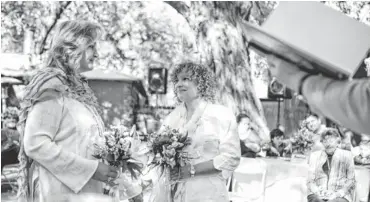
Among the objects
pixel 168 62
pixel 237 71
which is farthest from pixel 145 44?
pixel 237 71

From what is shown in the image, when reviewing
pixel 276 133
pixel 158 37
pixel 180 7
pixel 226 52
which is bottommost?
pixel 276 133

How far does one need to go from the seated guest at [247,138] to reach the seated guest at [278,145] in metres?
0.18

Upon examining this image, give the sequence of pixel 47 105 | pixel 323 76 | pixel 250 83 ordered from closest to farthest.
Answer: pixel 323 76, pixel 47 105, pixel 250 83

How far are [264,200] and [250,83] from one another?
95.4 inches

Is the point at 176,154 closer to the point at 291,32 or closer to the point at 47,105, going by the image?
the point at 47,105

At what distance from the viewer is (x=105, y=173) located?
2.27 m

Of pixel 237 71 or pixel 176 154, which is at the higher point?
pixel 237 71

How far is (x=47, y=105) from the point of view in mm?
2213

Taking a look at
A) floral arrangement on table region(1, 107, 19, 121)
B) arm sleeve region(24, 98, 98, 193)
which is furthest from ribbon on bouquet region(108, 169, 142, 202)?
floral arrangement on table region(1, 107, 19, 121)

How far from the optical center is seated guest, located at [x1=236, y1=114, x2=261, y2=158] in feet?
21.9

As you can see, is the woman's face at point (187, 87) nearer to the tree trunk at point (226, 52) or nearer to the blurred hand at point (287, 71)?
the blurred hand at point (287, 71)

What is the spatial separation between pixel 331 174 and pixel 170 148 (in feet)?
6.55

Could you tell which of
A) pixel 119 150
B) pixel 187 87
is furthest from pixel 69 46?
pixel 187 87

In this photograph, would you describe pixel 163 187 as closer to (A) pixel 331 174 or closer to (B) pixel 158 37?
(A) pixel 331 174
